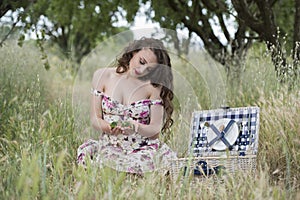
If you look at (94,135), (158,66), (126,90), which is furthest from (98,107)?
(158,66)

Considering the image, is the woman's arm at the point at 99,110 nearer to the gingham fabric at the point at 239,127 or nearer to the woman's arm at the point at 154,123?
the woman's arm at the point at 154,123

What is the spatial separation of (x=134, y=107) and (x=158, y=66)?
0.34 m

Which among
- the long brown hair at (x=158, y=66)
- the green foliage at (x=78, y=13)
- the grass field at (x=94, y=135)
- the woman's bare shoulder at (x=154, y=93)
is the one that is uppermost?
the green foliage at (x=78, y=13)

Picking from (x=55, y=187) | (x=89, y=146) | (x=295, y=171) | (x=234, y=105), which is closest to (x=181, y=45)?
(x=234, y=105)

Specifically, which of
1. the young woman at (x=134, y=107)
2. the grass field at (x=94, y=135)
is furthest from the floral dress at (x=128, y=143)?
the grass field at (x=94, y=135)

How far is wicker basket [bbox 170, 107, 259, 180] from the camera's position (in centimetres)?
351

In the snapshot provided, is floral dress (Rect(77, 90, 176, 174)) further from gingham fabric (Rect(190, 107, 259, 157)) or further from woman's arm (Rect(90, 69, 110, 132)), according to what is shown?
gingham fabric (Rect(190, 107, 259, 157))

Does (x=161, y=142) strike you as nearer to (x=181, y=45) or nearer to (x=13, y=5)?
(x=181, y=45)

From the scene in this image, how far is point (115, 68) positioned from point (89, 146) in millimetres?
574

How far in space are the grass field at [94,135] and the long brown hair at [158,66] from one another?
0.83 feet

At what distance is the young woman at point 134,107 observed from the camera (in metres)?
3.88

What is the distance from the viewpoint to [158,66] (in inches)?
159

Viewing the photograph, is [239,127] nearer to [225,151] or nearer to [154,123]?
[225,151]

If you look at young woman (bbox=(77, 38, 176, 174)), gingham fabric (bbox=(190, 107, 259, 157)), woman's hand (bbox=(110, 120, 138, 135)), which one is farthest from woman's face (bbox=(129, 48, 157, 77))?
gingham fabric (bbox=(190, 107, 259, 157))
